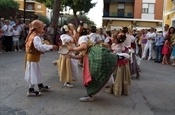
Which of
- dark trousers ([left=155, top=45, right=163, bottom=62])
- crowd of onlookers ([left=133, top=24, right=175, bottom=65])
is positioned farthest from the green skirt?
dark trousers ([left=155, top=45, right=163, bottom=62])

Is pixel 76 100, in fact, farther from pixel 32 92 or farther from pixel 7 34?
pixel 7 34

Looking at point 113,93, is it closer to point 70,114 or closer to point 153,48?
point 70,114

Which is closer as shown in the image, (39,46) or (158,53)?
(39,46)

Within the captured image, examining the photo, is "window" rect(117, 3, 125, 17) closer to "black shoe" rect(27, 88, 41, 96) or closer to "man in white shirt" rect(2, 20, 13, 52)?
"man in white shirt" rect(2, 20, 13, 52)

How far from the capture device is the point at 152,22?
2085 inches

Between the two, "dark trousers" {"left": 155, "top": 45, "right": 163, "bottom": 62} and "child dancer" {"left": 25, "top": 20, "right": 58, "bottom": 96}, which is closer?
"child dancer" {"left": 25, "top": 20, "right": 58, "bottom": 96}

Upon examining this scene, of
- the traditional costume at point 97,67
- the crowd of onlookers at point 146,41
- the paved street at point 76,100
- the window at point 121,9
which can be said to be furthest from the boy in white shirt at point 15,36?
the window at point 121,9

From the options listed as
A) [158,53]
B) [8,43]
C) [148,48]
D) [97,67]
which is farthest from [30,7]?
[97,67]

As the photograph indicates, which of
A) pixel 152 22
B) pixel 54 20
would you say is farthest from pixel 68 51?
pixel 152 22

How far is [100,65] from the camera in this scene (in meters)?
6.88

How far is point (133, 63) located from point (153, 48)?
833cm

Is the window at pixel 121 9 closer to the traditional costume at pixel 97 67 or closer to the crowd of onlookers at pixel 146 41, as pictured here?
the crowd of onlookers at pixel 146 41

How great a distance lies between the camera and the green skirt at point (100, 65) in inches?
271

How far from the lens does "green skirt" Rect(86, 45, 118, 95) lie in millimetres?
6895
